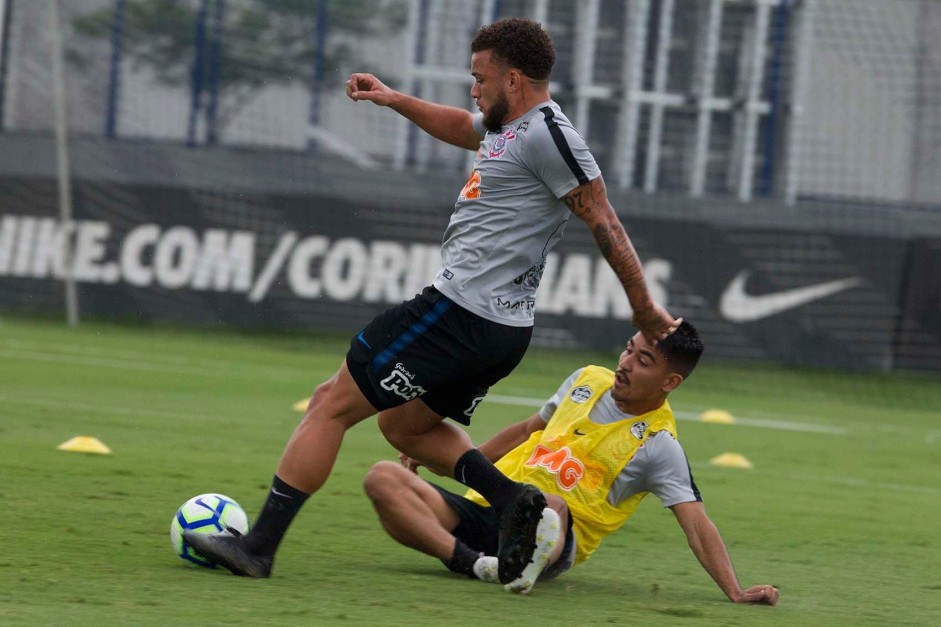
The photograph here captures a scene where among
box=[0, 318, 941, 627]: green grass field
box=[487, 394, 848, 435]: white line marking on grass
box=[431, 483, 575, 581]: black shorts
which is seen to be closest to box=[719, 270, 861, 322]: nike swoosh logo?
box=[0, 318, 941, 627]: green grass field

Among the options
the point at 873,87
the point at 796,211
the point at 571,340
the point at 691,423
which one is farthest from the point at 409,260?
the point at 873,87

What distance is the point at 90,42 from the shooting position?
2048cm

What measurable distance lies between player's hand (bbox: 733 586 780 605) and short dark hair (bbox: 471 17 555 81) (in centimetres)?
185

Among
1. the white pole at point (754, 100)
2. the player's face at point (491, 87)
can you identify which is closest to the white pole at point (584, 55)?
the white pole at point (754, 100)

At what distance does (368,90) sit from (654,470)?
1743 millimetres

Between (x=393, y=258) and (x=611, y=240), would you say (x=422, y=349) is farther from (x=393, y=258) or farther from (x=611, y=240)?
(x=393, y=258)

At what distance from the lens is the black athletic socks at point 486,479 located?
4.93 m

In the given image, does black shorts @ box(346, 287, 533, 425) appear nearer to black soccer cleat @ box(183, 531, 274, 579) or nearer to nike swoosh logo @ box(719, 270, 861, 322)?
black soccer cleat @ box(183, 531, 274, 579)

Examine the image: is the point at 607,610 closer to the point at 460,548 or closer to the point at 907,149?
the point at 460,548

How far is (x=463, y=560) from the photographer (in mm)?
5277

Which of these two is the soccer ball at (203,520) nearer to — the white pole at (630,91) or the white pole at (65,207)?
the white pole at (65,207)

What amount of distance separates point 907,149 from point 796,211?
4.24 meters

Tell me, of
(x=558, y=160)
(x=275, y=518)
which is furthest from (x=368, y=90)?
(x=275, y=518)

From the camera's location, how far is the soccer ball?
Answer: 508cm
